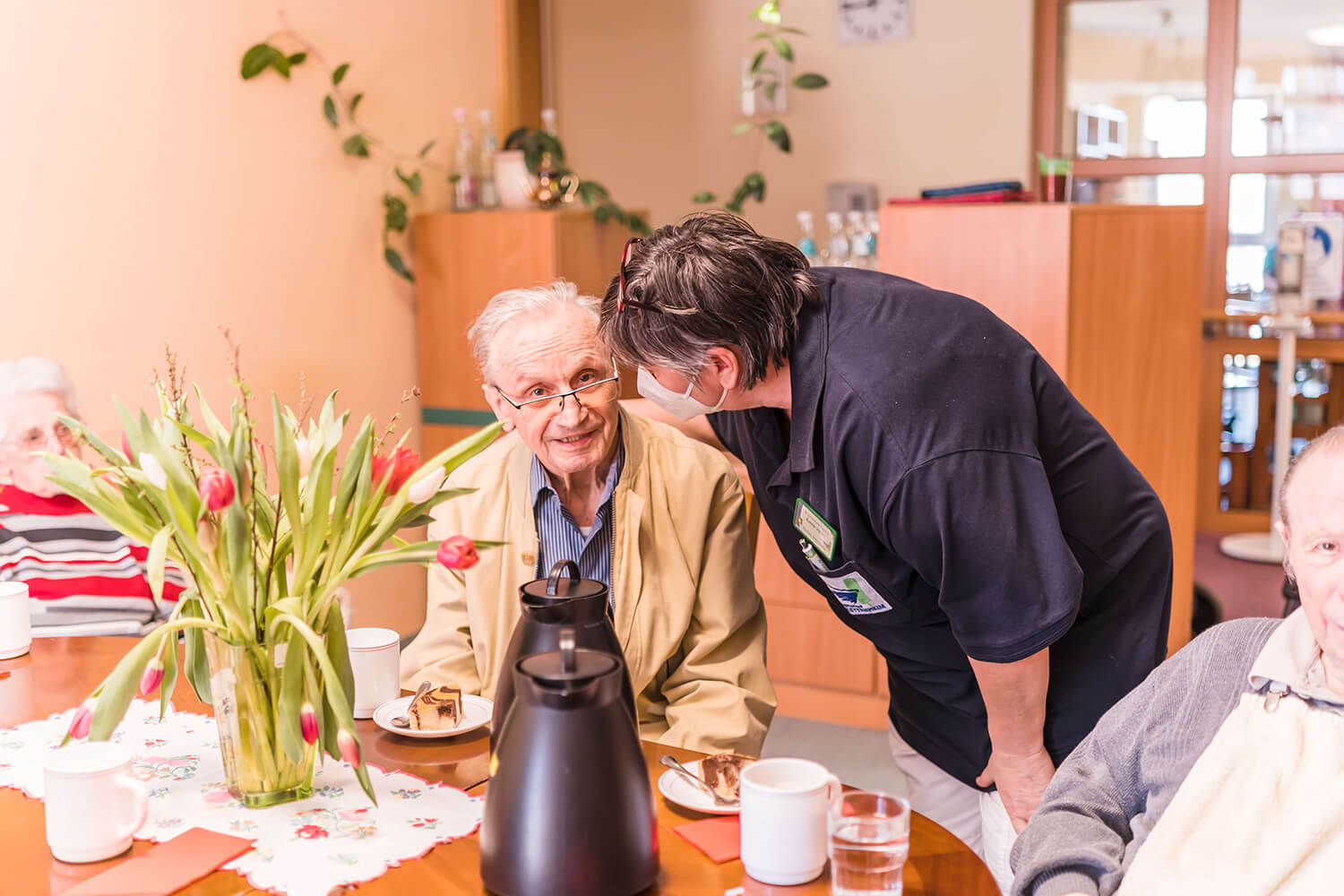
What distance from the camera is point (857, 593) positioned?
5.39ft

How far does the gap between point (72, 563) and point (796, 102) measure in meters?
3.55

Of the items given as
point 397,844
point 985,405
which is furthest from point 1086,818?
point 397,844

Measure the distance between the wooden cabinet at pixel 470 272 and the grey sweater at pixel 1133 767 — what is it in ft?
9.23

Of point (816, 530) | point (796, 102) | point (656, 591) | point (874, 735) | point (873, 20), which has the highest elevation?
point (873, 20)

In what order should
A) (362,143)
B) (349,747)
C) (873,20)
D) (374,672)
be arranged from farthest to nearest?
(873,20), (362,143), (374,672), (349,747)

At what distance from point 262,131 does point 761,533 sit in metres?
1.85

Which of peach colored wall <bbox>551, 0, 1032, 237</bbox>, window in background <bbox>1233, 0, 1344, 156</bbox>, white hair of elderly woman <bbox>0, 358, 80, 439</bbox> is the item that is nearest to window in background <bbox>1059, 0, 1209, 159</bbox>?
window in background <bbox>1233, 0, 1344, 156</bbox>

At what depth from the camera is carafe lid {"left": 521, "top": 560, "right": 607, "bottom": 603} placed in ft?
4.25

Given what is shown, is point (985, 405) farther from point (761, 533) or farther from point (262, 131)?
point (262, 131)

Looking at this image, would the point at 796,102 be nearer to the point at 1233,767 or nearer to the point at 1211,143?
the point at 1211,143

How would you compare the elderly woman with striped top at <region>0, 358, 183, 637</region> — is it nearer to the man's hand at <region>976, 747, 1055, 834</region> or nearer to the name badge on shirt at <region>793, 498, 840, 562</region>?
the name badge on shirt at <region>793, 498, 840, 562</region>

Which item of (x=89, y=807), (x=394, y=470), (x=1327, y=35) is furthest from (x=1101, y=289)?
(x=89, y=807)

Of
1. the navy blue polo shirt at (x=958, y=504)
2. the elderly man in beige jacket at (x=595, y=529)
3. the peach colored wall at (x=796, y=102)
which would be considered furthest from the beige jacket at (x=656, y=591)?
the peach colored wall at (x=796, y=102)

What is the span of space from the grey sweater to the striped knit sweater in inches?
67.2
